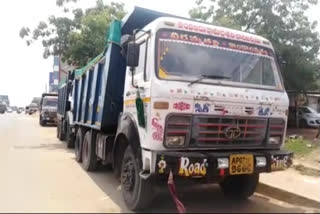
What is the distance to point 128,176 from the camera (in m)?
6.33

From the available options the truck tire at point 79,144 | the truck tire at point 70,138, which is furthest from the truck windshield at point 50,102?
the truck tire at point 79,144

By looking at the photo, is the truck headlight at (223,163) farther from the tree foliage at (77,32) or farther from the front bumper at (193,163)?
the tree foliage at (77,32)

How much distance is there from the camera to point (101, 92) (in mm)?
8219

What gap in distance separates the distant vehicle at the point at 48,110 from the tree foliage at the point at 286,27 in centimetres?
1474

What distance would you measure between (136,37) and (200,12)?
1397 cm

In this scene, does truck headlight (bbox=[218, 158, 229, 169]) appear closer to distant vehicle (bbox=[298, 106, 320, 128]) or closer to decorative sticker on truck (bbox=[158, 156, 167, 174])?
decorative sticker on truck (bbox=[158, 156, 167, 174])

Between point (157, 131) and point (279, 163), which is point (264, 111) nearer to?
point (279, 163)

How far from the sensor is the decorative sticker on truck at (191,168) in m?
5.35

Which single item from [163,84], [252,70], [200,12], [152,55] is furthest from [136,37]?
[200,12]

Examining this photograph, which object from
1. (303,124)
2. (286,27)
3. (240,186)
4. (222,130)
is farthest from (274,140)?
(303,124)

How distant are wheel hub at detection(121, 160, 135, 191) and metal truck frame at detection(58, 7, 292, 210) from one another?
0.01 meters

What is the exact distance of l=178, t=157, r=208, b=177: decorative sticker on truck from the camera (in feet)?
17.5

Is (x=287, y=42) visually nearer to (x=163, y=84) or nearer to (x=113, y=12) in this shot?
(x=113, y=12)

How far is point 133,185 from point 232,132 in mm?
1668
